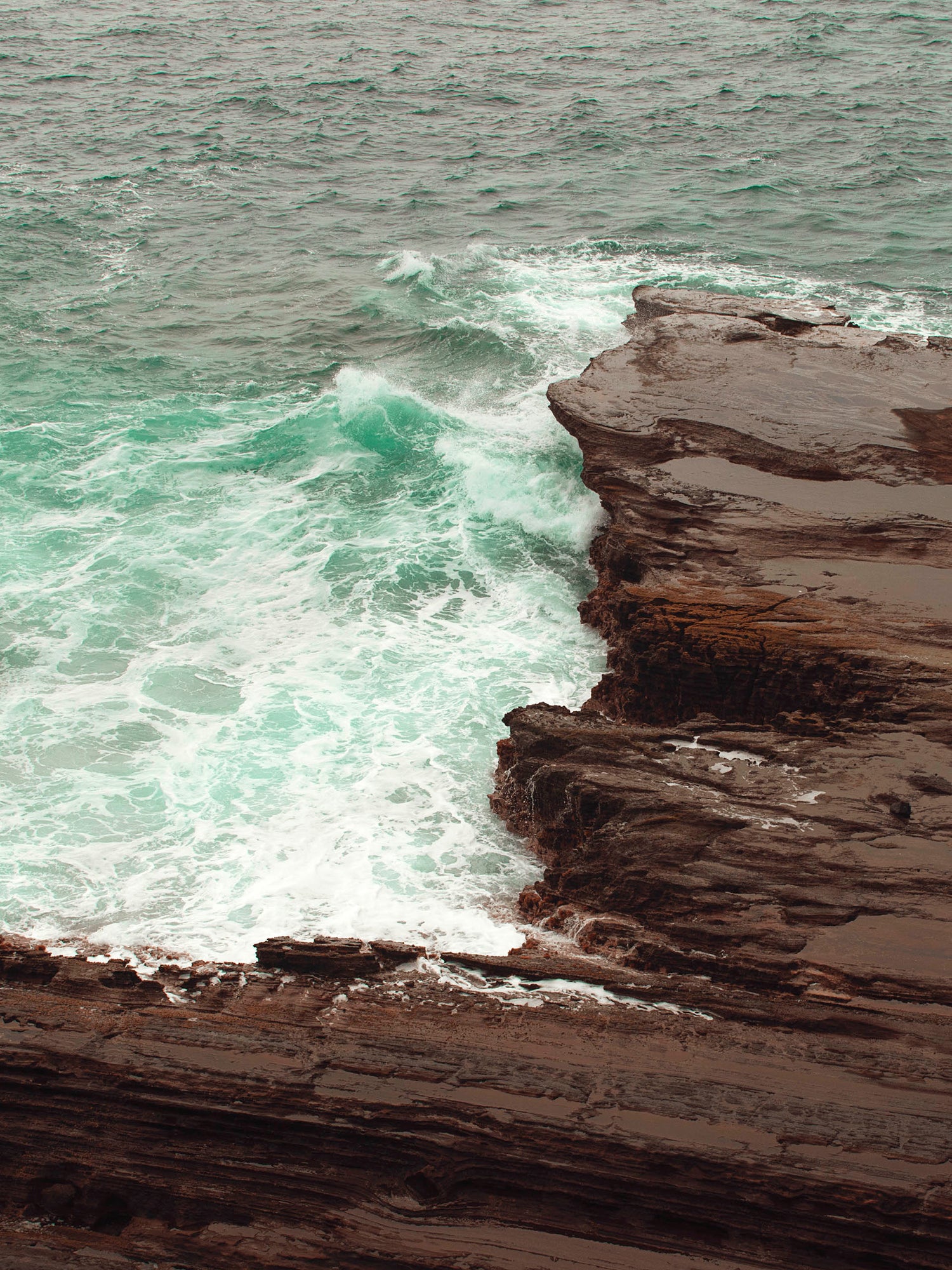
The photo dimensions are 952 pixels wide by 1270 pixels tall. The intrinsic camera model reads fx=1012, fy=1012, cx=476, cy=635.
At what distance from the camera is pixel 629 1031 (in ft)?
22.1

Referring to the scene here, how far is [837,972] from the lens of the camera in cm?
718

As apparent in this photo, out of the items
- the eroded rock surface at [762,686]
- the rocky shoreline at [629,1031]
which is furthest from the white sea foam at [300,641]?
the rocky shoreline at [629,1031]

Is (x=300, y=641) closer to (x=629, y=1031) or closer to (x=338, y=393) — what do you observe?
(x=338, y=393)

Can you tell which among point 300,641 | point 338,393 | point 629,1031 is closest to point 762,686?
point 629,1031

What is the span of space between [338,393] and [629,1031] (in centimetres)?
1467

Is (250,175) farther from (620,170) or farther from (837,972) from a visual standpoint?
(837,972)

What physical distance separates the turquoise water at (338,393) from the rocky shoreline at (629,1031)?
160 cm

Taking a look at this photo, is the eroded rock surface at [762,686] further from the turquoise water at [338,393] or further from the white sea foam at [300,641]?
the turquoise water at [338,393]

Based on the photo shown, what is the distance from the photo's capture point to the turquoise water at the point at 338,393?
35.0 feet

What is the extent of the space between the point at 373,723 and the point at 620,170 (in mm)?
23638

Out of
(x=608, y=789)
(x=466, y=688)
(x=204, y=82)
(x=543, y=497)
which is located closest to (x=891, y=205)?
(x=543, y=497)

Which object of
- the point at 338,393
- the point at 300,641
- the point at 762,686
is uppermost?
the point at 338,393

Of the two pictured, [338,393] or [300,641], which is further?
[338,393]

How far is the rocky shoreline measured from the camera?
5777 millimetres
